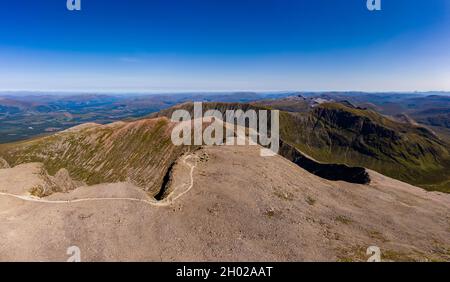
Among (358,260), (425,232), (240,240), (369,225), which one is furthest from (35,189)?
Result: (425,232)

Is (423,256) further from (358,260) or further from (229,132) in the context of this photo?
(229,132)

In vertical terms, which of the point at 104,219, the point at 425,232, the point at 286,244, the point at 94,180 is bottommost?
the point at 94,180

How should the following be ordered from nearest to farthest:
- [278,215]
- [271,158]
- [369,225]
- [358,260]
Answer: [358,260]
[278,215]
[369,225]
[271,158]

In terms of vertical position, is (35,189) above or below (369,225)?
above

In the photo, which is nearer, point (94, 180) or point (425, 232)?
point (425, 232)

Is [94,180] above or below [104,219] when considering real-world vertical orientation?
below
